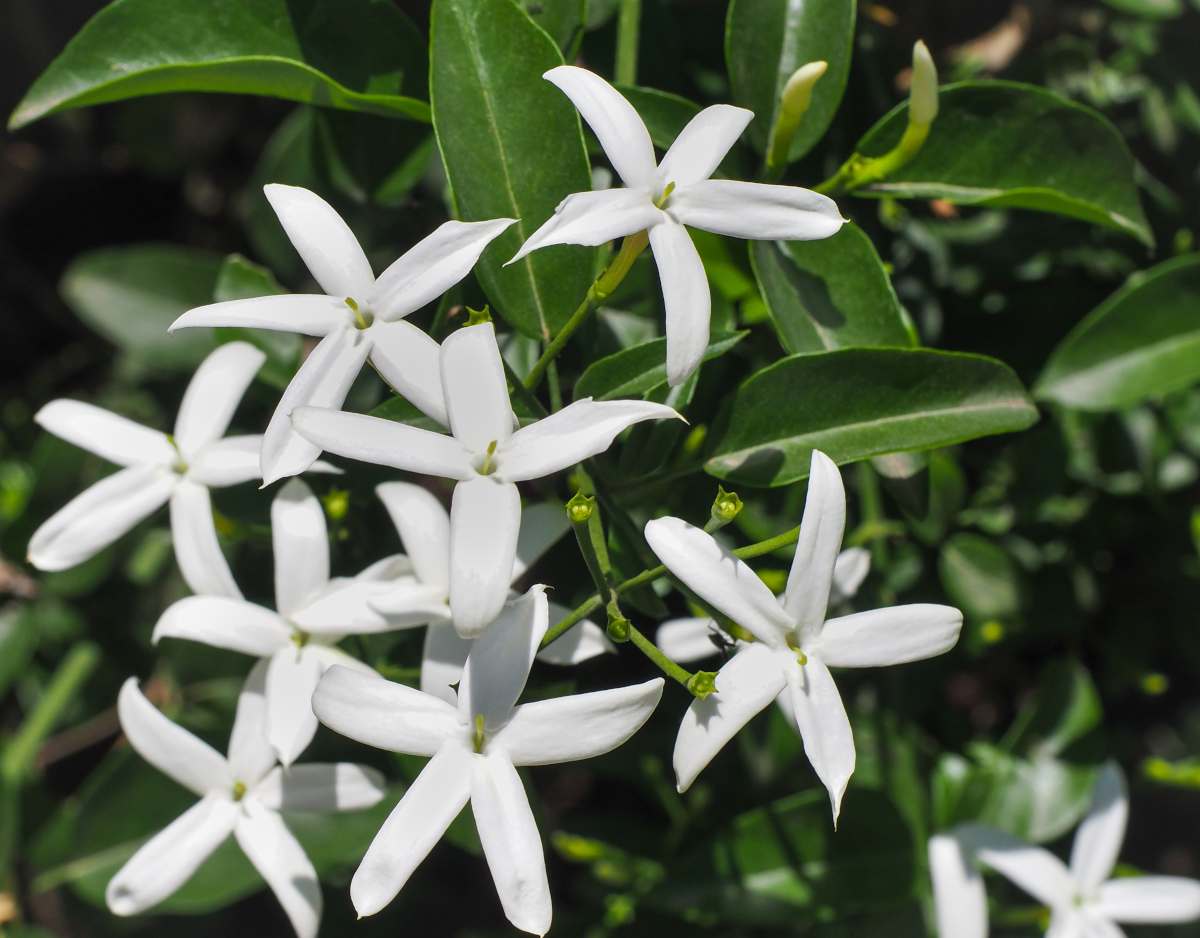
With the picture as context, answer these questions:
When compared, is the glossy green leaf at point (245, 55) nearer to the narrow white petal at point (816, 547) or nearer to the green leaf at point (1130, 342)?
the narrow white petal at point (816, 547)

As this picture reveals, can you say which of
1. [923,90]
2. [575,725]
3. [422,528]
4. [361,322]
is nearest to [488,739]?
[575,725]

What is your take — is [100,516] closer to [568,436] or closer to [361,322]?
[361,322]

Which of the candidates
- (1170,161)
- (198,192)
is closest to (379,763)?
(1170,161)

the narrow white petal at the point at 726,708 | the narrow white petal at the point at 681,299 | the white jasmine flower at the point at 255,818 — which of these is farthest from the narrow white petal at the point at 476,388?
the white jasmine flower at the point at 255,818

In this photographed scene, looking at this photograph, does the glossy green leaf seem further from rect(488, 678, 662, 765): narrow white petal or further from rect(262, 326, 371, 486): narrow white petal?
rect(488, 678, 662, 765): narrow white petal

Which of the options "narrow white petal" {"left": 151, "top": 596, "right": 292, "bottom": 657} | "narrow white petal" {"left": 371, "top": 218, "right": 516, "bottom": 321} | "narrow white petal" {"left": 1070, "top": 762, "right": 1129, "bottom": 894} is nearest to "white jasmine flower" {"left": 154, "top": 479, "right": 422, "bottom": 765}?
"narrow white petal" {"left": 151, "top": 596, "right": 292, "bottom": 657}

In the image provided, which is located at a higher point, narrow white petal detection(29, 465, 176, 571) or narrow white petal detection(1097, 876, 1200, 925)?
narrow white petal detection(29, 465, 176, 571)
